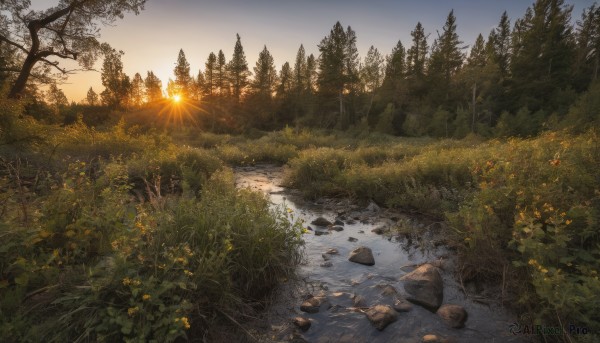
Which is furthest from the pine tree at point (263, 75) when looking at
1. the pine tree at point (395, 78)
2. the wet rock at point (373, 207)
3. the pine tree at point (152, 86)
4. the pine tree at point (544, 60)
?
the wet rock at point (373, 207)

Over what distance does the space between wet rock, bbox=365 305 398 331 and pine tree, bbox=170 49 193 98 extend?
53964 mm

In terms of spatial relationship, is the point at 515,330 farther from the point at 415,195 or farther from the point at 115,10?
the point at 115,10

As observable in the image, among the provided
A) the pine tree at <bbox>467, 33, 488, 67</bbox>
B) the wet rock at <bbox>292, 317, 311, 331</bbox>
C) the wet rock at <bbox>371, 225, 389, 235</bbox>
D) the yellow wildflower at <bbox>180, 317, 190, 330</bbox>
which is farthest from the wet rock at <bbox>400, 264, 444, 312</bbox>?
the pine tree at <bbox>467, 33, 488, 67</bbox>

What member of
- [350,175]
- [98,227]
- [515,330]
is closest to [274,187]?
[350,175]

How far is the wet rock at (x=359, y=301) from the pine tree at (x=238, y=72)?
1863 inches

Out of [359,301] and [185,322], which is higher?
[185,322]

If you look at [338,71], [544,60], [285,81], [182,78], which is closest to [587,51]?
[544,60]

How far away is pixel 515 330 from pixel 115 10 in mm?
16608

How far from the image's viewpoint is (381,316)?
137 inches

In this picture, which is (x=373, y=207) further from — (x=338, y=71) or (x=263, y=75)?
(x=263, y=75)

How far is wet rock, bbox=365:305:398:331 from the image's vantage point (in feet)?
11.2

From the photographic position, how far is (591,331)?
99.9 inches

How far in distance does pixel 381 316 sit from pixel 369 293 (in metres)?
0.58

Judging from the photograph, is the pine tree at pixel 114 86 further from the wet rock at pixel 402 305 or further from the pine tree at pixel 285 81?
the wet rock at pixel 402 305
